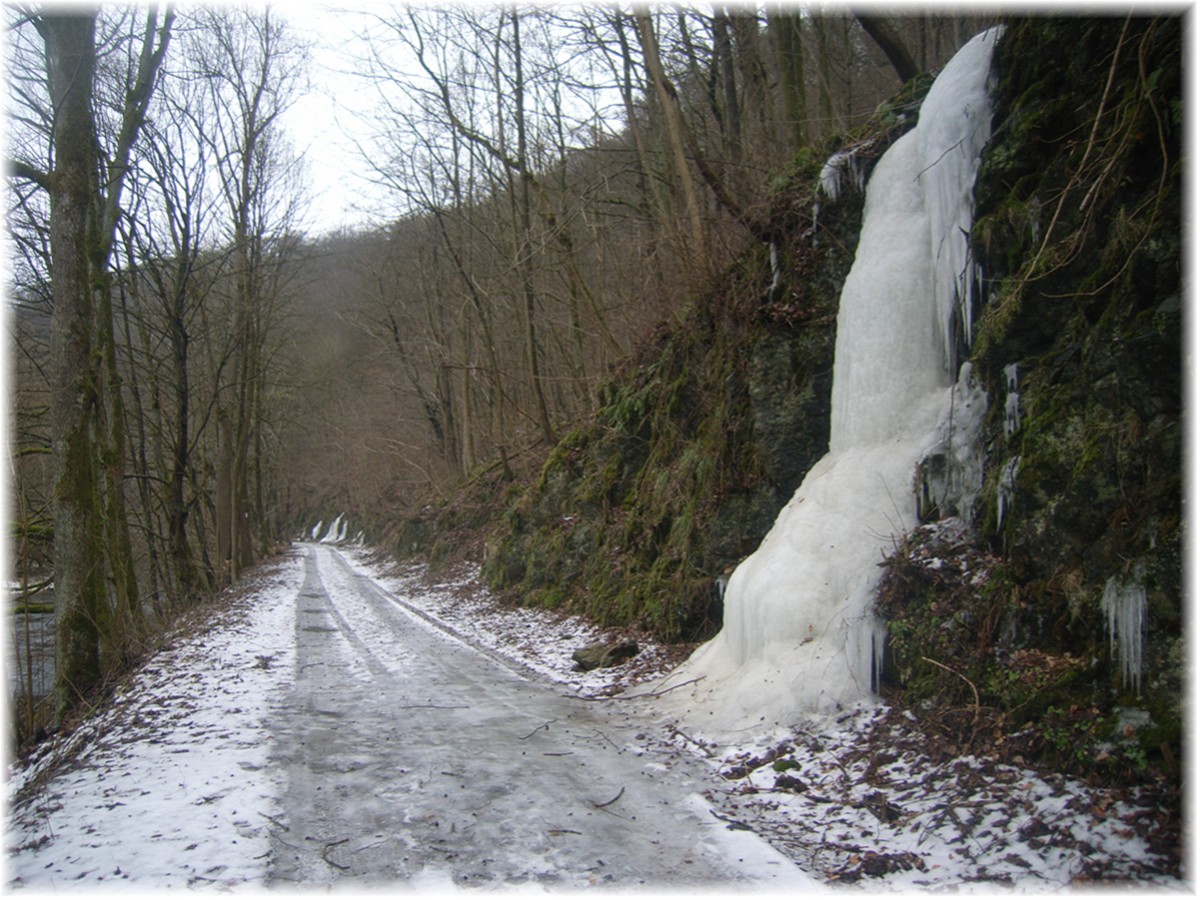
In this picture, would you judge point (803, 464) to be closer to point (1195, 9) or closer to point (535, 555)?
point (1195, 9)

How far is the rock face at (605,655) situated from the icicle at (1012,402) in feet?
16.8

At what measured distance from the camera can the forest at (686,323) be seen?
507cm

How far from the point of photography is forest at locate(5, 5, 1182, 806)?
5066mm

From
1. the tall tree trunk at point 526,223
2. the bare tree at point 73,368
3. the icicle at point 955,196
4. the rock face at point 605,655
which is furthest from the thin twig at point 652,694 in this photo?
the tall tree trunk at point 526,223

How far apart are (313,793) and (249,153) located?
2025 centimetres

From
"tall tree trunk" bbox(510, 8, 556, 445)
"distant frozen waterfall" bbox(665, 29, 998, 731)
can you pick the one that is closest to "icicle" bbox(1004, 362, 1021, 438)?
"distant frozen waterfall" bbox(665, 29, 998, 731)

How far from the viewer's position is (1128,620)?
14.7 ft

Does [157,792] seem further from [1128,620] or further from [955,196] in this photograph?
[955,196]

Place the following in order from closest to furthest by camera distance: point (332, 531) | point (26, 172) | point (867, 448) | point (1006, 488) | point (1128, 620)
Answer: point (1128, 620), point (1006, 488), point (867, 448), point (26, 172), point (332, 531)

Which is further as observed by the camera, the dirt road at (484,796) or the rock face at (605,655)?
the rock face at (605,655)

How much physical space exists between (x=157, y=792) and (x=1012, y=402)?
663 cm

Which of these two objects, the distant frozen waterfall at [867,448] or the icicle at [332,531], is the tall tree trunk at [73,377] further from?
the icicle at [332,531]

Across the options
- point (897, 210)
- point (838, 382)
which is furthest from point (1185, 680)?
point (897, 210)

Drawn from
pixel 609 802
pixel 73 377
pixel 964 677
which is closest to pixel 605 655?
pixel 609 802
